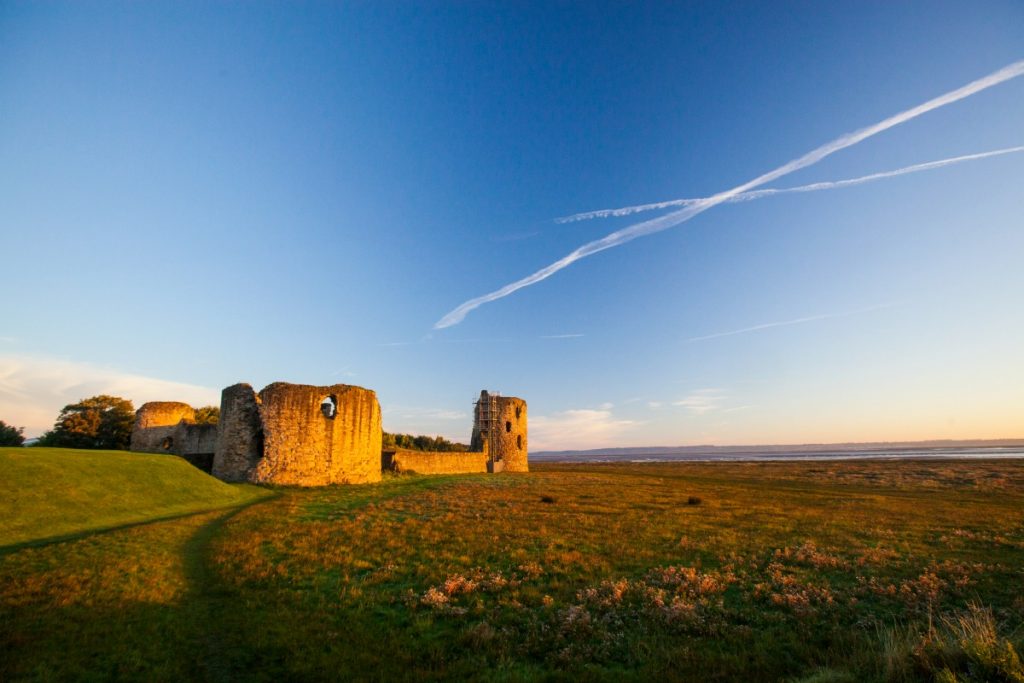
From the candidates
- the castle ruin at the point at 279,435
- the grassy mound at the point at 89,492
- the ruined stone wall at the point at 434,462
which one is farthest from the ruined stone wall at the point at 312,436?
the ruined stone wall at the point at 434,462

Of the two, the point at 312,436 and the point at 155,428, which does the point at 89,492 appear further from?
the point at 155,428

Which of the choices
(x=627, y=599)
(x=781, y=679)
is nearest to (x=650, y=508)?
(x=627, y=599)

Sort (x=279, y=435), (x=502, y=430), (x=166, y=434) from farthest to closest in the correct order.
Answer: (x=502, y=430)
(x=166, y=434)
(x=279, y=435)

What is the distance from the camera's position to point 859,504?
79.6ft

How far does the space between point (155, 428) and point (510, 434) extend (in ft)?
126

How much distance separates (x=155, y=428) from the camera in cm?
3641

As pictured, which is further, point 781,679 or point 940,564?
point 940,564

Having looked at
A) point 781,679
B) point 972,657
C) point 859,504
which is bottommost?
point 859,504

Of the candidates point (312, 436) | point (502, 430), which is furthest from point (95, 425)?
point (502, 430)

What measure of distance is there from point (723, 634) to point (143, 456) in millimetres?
28234

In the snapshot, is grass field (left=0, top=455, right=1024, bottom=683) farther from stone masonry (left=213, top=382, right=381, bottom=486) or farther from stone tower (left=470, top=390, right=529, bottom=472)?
stone tower (left=470, top=390, right=529, bottom=472)

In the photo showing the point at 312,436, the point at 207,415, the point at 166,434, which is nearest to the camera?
the point at 312,436

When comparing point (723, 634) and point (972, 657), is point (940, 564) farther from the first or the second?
point (972, 657)

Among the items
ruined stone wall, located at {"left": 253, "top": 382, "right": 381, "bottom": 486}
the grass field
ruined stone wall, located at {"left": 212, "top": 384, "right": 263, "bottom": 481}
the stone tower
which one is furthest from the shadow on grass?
the stone tower
